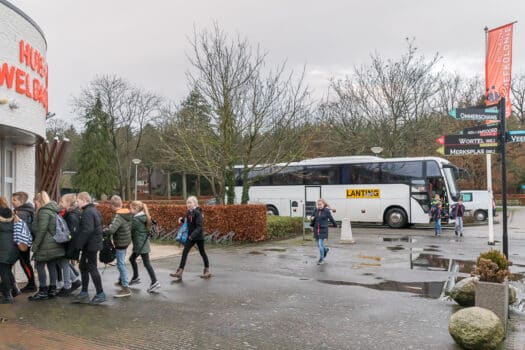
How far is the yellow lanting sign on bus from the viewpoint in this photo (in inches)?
966

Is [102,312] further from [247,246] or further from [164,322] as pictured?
[247,246]

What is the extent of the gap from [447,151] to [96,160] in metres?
46.0

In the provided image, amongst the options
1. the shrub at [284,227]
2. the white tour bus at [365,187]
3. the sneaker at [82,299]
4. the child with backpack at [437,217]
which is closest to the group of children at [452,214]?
the child with backpack at [437,217]

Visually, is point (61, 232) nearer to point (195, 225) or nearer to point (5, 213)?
point (5, 213)

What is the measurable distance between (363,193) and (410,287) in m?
15.9

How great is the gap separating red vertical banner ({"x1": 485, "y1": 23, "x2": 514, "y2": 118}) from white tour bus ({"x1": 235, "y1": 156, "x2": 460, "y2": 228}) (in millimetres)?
9562

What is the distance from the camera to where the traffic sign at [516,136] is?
32.1 feet

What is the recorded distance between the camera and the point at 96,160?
52250mm

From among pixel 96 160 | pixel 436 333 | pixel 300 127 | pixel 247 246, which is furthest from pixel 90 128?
pixel 436 333

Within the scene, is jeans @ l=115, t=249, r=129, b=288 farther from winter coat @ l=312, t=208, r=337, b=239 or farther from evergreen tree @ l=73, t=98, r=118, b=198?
evergreen tree @ l=73, t=98, r=118, b=198

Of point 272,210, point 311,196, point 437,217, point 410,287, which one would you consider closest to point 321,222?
point 410,287

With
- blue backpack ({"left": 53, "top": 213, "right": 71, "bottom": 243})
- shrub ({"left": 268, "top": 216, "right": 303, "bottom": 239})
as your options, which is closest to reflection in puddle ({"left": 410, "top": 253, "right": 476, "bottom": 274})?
shrub ({"left": 268, "top": 216, "right": 303, "bottom": 239})

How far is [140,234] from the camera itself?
28.5 feet

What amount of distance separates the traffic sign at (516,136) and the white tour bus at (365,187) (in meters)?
12.5
